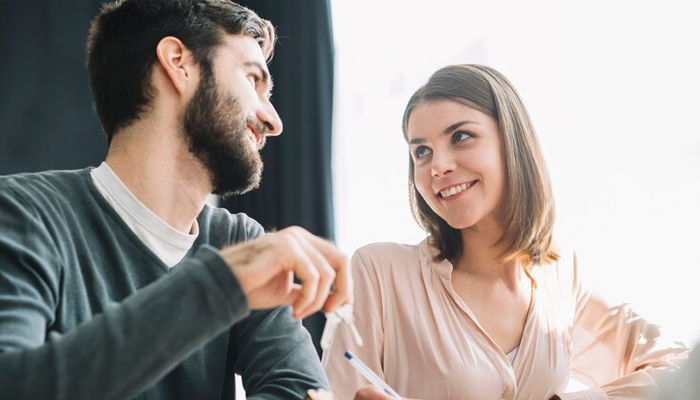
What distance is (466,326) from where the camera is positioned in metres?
1.48

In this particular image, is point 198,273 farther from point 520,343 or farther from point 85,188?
point 520,343

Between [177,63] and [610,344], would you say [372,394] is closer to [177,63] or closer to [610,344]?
[177,63]

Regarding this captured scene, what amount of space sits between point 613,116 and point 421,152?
66 cm

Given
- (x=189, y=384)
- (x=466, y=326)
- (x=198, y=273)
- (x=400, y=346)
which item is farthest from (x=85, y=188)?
(x=466, y=326)

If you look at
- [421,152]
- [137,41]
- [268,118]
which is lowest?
[421,152]

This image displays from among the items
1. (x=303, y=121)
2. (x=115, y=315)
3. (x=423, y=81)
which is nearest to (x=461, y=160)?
(x=423, y=81)

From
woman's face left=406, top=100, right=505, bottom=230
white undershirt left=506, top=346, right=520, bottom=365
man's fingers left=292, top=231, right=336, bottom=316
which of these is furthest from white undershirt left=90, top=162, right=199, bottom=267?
white undershirt left=506, top=346, right=520, bottom=365

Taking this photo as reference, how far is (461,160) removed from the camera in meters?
1.50

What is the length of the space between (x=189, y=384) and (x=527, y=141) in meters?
0.97

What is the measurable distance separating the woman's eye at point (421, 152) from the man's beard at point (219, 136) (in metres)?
0.51

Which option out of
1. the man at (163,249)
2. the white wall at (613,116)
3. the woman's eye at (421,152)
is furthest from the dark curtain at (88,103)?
the man at (163,249)

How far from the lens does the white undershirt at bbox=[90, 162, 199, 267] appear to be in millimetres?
1053

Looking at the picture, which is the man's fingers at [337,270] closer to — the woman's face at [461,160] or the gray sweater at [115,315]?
the gray sweater at [115,315]

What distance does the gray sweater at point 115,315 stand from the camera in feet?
2.06
